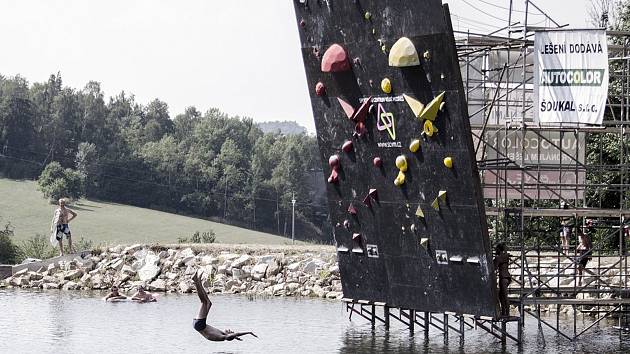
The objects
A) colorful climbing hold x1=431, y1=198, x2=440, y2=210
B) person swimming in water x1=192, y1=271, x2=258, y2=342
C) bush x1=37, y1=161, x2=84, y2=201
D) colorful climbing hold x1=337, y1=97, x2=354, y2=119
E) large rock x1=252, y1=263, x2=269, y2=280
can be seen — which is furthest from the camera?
bush x1=37, y1=161, x2=84, y2=201

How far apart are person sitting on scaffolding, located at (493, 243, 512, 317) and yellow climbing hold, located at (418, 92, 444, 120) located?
3.88 meters

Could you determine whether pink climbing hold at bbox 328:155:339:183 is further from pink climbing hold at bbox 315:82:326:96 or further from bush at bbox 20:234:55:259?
bush at bbox 20:234:55:259

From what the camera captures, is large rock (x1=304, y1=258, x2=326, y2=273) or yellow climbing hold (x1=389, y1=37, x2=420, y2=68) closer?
yellow climbing hold (x1=389, y1=37, x2=420, y2=68)

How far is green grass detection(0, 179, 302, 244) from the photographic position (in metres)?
89.2

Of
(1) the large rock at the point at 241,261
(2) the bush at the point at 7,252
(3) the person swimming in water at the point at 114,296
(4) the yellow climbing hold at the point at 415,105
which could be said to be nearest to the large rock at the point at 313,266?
(1) the large rock at the point at 241,261

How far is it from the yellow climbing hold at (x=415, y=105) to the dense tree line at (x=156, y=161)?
74.1 meters

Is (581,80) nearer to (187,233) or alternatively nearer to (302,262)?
(302,262)

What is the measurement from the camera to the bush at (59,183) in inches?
3957

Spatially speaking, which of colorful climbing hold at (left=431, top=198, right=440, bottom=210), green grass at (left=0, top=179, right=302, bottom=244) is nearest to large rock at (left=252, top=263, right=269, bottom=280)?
colorful climbing hold at (left=431, top=198, right=440, bottom=210)

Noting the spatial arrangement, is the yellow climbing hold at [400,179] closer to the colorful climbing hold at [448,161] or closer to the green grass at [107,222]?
the colorful climbing hold at [448,161]

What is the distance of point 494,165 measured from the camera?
33875 millimetres

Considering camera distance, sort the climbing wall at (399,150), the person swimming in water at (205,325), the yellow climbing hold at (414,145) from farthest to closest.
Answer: the yellow climbing hold at (414,145), the person swimming in water at (205,325), the climbing wall at (399,150)

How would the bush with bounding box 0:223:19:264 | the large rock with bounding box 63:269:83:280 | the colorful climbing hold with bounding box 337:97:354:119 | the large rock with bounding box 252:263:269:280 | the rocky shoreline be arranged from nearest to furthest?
the colorful climbing hold with bounding box 337:97:354:119 < the rocky shoreline < the large rock with bounding box 252:263:269:280 < the large rock with bounding box 63:269:83:280 < the bush with bounding box 0:223:19:264

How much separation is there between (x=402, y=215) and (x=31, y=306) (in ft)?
45.6
